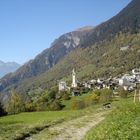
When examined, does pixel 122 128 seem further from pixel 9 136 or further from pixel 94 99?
pixel 94 99

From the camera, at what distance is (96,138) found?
22.8 m

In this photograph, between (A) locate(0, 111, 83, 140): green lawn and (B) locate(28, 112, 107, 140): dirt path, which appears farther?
(A) locate(0, 111, 83, 140): green lawn

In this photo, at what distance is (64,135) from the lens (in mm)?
29406

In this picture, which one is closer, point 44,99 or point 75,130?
point 75,130

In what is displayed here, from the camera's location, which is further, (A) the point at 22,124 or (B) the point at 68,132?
(A) the point at 22,124

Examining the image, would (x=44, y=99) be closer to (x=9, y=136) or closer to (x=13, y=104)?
(x=13, y=104)

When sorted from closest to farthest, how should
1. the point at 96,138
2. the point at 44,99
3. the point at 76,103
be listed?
the point at 96,138 < the point at 76,103 < the point at 44,99

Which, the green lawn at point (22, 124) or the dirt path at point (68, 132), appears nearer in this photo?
the dirt path at point (68, 132)

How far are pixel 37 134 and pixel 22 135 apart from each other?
154 cm

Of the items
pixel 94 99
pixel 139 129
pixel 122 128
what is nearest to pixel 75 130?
pixel 122 128

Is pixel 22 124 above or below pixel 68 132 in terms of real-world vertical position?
below

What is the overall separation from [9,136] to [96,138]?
8.93 metres

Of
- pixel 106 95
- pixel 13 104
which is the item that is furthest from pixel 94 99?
pixel 13 104

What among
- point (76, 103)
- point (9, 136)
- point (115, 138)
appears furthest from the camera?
point (76, 103)
